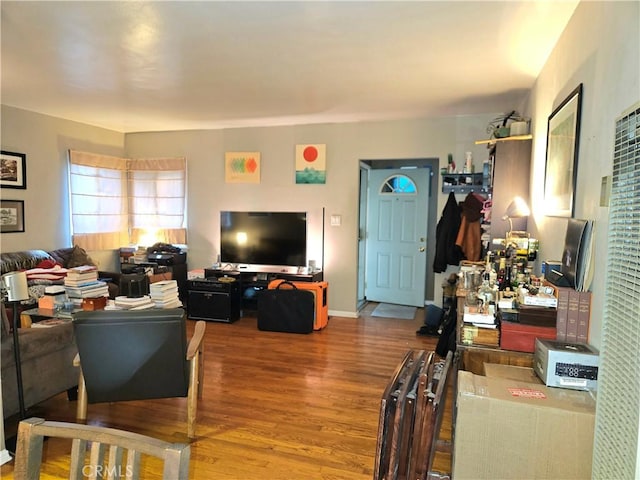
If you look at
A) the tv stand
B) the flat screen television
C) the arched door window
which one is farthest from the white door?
the flat screen television

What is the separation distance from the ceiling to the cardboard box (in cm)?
200

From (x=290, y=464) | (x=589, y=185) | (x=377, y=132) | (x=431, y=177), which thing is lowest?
(x=290, y=464)

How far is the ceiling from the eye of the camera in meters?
2.36

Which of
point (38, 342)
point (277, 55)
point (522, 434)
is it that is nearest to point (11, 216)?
point (38, 342)

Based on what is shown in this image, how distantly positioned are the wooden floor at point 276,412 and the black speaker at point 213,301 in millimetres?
690

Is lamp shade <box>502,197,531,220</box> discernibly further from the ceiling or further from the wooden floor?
the wooden floor

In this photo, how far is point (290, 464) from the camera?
2299 mm

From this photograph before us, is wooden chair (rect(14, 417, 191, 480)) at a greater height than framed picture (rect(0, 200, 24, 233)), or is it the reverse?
framed picture (rect(0, 200, 24, 233))

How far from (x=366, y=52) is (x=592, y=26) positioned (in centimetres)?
138

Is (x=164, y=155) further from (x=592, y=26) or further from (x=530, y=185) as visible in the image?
(x=592, y=26)

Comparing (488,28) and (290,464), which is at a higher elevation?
(488,28)

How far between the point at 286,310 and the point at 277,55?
9.05ft

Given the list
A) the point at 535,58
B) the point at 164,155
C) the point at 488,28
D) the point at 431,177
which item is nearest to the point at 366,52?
the point at 488,28

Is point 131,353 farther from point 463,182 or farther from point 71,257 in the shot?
point 463,182
